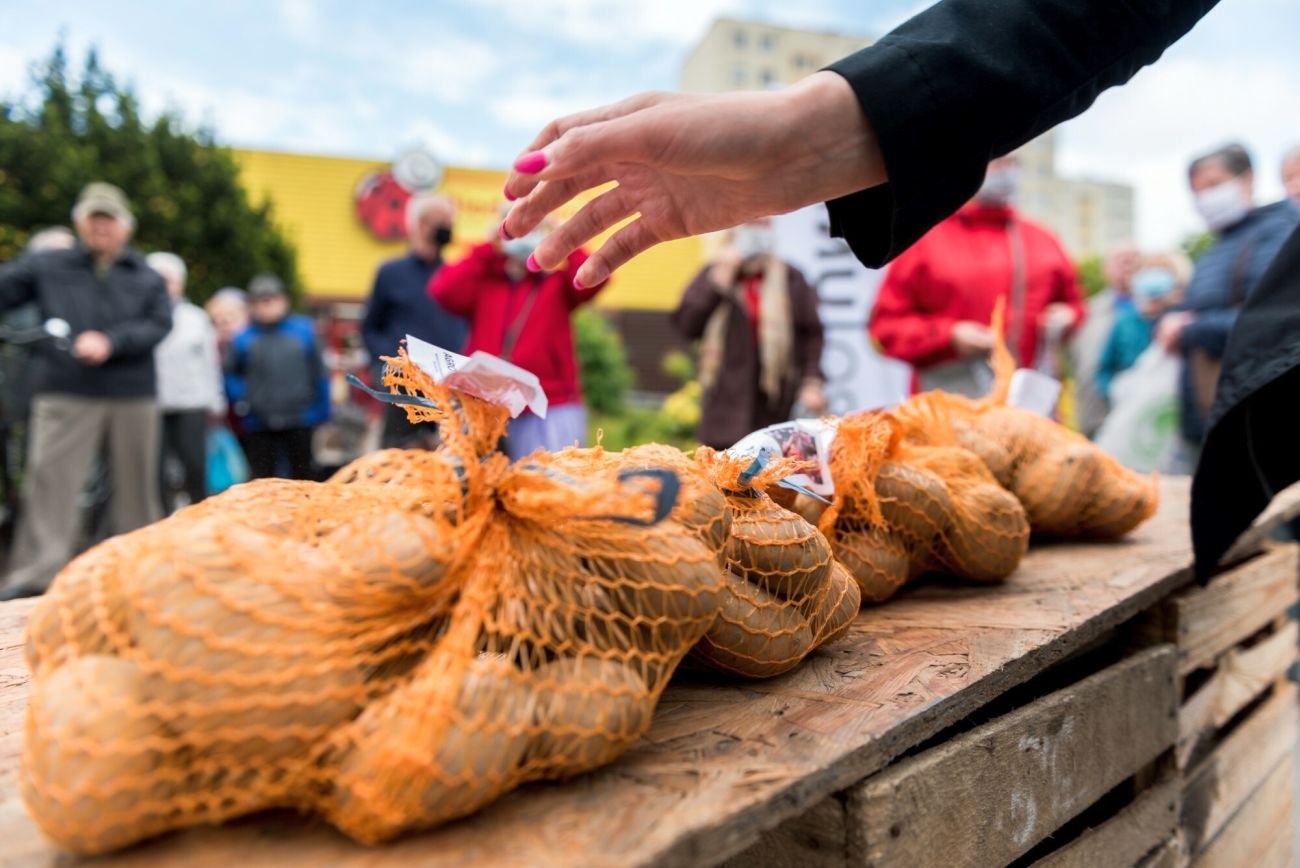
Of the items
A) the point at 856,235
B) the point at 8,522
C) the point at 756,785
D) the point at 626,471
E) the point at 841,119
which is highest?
the point at 841,119

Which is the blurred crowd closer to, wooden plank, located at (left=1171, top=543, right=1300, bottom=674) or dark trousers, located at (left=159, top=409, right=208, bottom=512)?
dark trousers, located at (left=159, top=409, right=208, bottom=512)

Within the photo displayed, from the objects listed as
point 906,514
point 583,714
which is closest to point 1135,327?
point 906,514

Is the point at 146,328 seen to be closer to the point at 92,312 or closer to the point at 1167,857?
the point at 92,312

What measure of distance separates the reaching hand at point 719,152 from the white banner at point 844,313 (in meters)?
4.36

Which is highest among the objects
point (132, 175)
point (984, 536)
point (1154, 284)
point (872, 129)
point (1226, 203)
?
point (132, 175)

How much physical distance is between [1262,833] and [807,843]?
174 cm

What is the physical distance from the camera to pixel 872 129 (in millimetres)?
1053

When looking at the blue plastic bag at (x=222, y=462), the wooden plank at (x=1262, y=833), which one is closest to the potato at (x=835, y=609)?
the wooden plank at (x=1262, y=833)

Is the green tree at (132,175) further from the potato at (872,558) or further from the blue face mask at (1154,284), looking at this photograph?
the potato at (872,558)

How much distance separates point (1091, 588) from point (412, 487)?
117 centimetres

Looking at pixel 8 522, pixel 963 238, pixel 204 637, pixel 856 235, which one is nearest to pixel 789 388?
pixel 963 238

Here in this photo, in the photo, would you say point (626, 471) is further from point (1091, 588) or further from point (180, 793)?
point (1091, 588)

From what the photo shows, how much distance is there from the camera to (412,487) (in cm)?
102

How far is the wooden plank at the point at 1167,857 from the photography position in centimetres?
149
